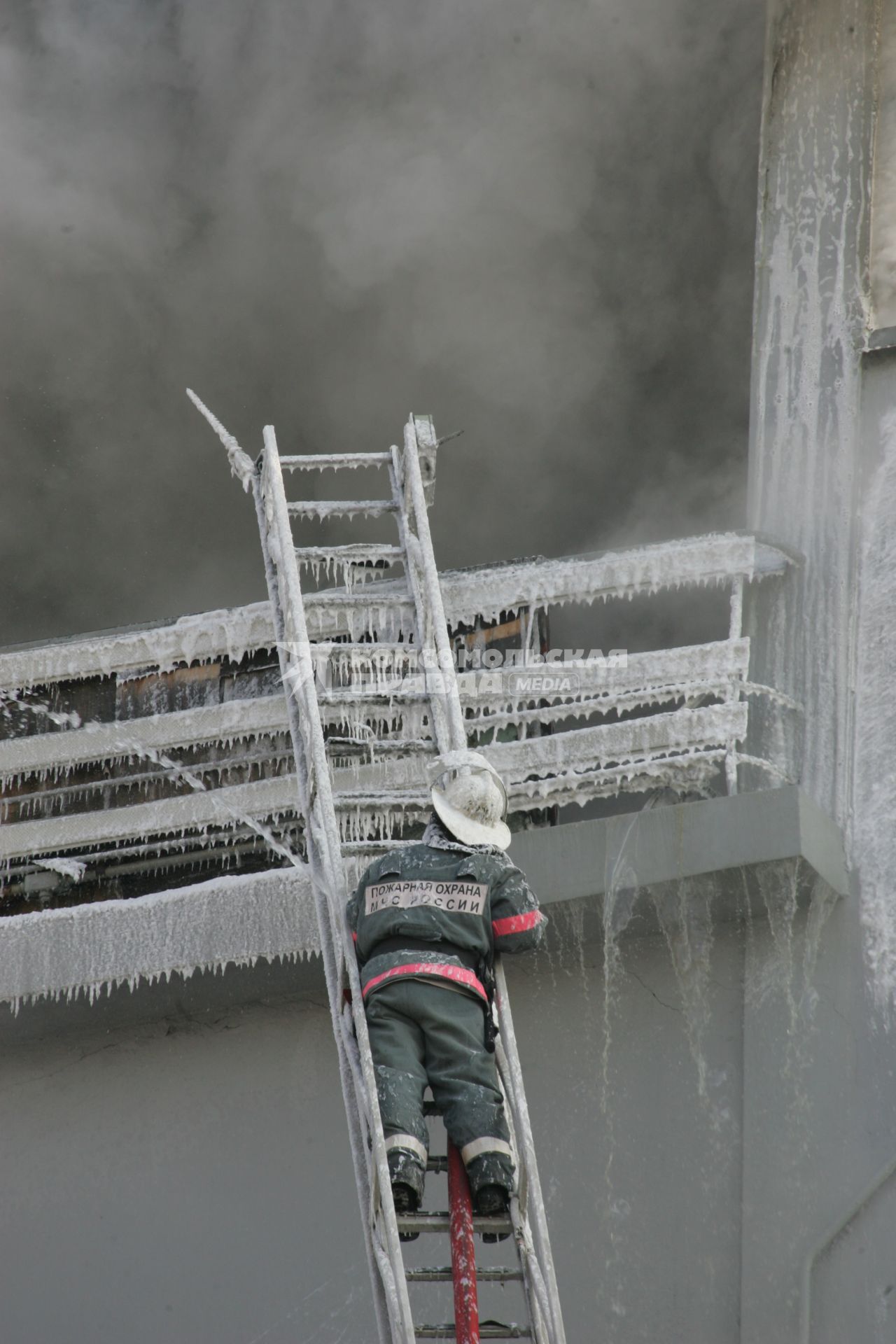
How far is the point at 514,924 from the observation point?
4.45 metres

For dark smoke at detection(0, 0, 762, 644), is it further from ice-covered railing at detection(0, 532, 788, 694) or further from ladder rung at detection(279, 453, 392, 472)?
ladder rung at detection(279, 453, 392, 472)

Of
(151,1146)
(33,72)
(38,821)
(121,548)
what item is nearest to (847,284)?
(38,821)

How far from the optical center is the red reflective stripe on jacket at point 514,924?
4445 mm

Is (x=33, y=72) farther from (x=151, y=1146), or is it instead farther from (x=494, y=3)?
(x=151, y=1146)

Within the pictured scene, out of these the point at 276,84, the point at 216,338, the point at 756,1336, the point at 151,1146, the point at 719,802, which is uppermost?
the point at 276,84

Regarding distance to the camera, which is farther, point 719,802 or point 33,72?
point 33,72

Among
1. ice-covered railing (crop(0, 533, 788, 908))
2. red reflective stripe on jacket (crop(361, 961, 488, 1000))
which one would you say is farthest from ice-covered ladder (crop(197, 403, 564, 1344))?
ice-covered railing (crop(0, 533, 788, 908))

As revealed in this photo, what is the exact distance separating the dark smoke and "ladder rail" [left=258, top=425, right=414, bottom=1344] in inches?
186

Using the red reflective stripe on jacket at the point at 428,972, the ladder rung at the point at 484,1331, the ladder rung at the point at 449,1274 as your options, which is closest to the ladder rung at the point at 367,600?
the red reflective stripe on jacket at the point at 428,972

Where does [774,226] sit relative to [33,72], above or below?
below

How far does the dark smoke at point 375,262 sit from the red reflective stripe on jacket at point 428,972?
262 inches

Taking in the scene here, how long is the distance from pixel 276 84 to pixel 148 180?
3.82 ft

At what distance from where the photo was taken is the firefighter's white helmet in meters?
4.64

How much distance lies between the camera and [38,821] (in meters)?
6.99
